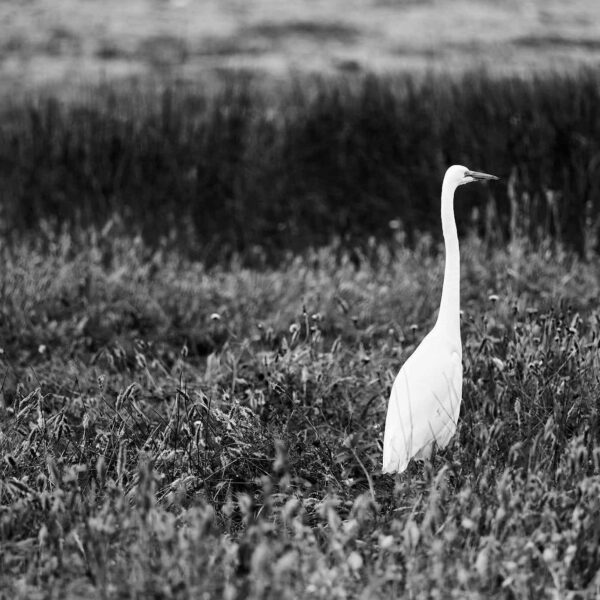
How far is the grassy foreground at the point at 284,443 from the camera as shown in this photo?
2641 mm

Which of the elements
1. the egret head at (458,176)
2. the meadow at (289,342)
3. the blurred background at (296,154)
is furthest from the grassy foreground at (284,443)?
the blurred background at (296,154)

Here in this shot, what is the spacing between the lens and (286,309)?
5.96m

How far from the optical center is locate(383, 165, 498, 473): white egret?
355cm

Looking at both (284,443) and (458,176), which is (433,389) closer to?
(284,443)

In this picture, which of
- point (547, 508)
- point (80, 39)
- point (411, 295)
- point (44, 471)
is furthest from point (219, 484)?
point (80, 39)

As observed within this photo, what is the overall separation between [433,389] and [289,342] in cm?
187

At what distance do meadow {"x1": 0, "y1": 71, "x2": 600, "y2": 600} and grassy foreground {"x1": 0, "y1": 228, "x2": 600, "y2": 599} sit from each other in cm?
2

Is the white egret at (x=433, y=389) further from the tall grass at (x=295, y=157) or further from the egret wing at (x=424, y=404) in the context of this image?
the tall grass at (x=295, y=157)

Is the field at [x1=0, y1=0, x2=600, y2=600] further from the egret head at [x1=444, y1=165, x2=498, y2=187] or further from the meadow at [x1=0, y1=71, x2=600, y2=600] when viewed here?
the egret head at [x1=444, y1=165, x2=498, y2=187]

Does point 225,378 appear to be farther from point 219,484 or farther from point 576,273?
point 576,273

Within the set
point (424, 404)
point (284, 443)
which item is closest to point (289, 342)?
point (284, 443)

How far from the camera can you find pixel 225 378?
4824 mm

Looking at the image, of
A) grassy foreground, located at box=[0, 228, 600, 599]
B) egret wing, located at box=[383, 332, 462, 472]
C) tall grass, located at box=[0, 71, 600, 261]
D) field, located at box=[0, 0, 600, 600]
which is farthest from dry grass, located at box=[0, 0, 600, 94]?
egret wing, located at box=[383, 332, 462, 472]

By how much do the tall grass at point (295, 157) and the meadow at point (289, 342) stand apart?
0.08 ft
